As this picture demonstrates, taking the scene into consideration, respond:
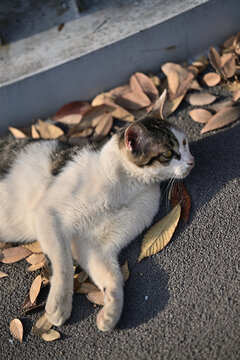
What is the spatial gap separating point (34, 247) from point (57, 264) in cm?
44

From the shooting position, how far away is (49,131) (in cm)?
324

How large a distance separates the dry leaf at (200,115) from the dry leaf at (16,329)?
1.91 metres

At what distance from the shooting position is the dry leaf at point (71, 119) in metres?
3.22

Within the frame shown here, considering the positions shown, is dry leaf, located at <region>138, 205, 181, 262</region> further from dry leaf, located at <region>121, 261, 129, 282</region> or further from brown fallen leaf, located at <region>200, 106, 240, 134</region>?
brown fallen leaf, located at <region>200, 106, 240, 134</region>

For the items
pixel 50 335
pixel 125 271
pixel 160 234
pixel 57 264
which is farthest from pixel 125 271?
pixel 50 335

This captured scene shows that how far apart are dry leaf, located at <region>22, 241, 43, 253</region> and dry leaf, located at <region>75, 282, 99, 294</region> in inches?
15.8

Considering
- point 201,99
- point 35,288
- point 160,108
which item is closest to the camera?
point 35,288

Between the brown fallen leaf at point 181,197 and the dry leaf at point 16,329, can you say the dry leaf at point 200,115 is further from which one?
the dry leaf at point 16,329

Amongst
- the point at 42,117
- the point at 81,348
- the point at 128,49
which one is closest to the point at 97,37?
→ the point at 128,49

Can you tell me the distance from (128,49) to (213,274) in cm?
186

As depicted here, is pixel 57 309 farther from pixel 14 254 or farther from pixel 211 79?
pixel 211 79

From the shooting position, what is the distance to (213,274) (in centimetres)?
232

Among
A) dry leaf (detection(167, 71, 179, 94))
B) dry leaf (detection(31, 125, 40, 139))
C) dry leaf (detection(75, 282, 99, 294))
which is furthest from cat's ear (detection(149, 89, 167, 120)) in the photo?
dry leaf (detection(75, 282, 99, 294))

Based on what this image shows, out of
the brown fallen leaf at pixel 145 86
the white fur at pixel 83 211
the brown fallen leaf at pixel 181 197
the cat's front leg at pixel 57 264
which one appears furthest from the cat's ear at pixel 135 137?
the brown fallen leaf at pixel 145 86
